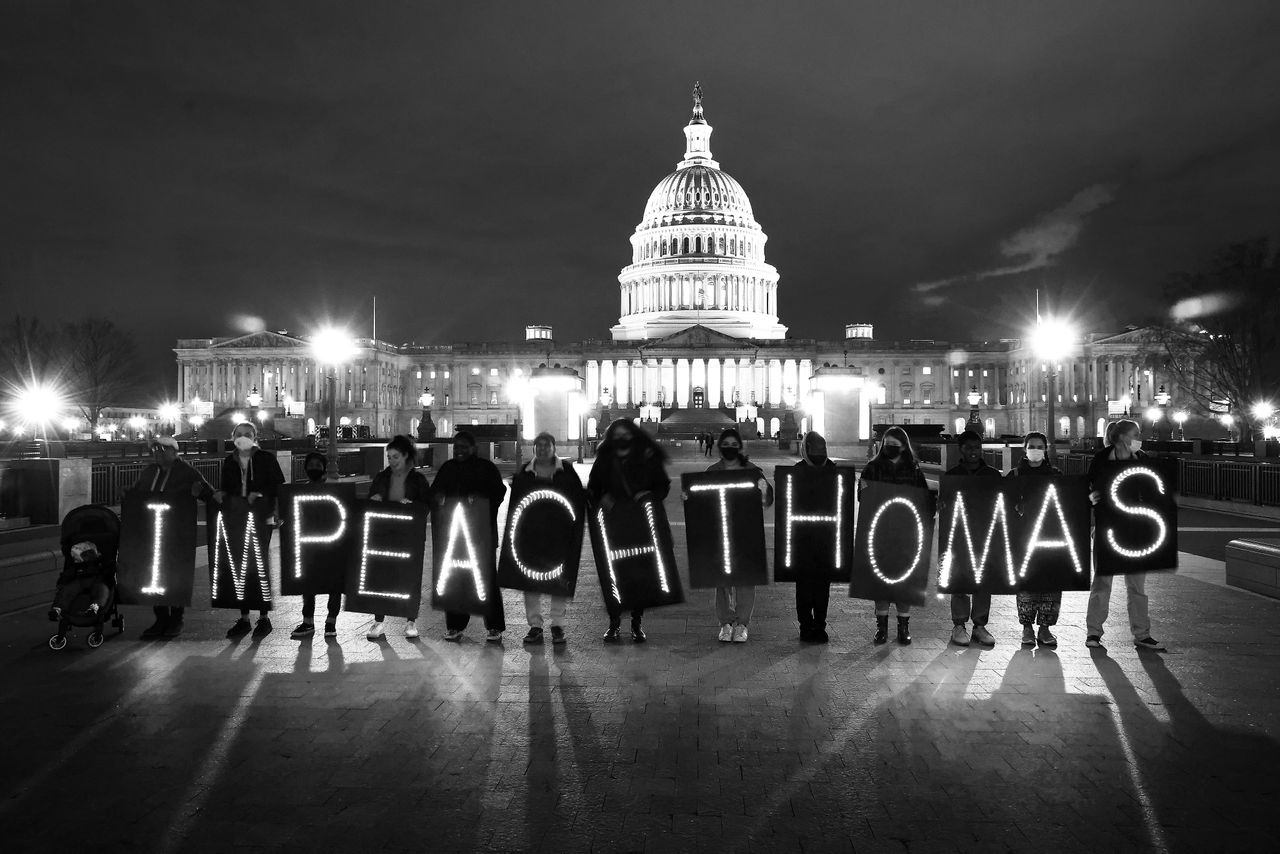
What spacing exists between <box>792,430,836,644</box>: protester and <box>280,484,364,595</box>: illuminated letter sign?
4624mm

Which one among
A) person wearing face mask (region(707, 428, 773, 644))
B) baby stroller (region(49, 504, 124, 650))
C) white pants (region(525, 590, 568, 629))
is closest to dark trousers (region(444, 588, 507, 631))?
white pants (region(525, 590, 568, 629))

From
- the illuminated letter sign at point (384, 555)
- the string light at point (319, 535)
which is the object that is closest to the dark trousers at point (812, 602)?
the illuminated letter sign at point (384, 555)

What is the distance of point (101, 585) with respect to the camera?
406 inches

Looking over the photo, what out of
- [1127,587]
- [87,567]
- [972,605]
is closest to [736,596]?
[972,605]

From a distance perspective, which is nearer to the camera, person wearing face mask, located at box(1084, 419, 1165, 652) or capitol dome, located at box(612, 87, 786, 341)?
person wearing face mask, located at box(1084, 419, 1165, 652)

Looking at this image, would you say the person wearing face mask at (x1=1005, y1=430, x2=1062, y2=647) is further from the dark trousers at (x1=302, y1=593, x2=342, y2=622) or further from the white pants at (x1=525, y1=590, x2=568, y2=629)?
the dark trousers at (x1=302, y1=593, x2=342, y2=622)

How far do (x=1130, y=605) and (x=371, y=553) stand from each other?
768cm

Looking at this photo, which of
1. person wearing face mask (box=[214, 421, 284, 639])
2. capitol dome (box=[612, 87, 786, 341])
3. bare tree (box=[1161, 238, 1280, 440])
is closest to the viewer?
person wearing face mask (box=[214, 421, 284, 639])

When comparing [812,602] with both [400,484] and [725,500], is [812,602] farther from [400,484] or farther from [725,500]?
[400,484]

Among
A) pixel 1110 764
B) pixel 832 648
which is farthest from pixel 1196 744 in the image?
pixel 832 648

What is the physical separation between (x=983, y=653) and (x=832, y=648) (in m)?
1.46

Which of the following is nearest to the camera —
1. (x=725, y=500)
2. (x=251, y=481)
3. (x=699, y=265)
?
(x=725, y=500)

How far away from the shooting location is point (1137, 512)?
407 inches

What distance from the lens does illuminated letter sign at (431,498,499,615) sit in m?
10.4
